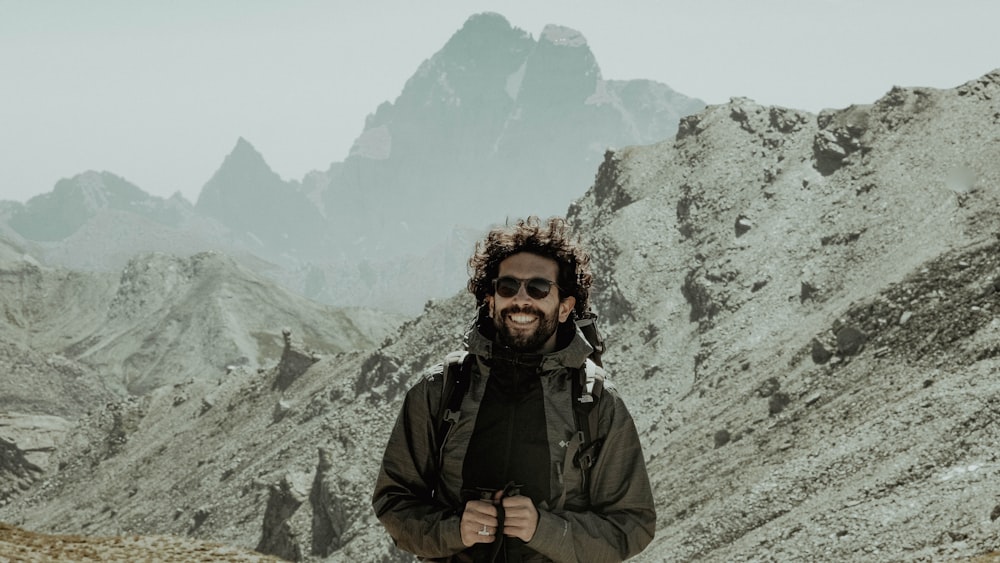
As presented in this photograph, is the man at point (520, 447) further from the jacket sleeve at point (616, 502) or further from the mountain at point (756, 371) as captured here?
the mountain at point (756, 371)

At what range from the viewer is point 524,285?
710cm

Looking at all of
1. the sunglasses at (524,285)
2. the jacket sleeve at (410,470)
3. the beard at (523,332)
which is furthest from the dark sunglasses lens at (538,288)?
the jacket sleeve at (410,470)

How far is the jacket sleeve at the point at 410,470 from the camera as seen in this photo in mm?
6928

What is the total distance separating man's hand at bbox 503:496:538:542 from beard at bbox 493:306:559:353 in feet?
3.64

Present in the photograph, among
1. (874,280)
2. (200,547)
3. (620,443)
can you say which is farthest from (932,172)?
(620,443)

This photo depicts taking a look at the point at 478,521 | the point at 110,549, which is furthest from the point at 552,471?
the point at 110,549

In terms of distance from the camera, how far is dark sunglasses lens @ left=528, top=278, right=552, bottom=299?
23.2 ft

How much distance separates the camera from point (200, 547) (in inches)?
1083

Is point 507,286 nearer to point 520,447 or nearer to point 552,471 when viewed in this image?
point 520,447

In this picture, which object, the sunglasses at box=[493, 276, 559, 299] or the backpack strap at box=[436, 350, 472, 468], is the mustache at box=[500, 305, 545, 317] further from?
the backpack strap at box=[436, 350, 472, 468]

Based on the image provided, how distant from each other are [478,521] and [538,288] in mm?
1716

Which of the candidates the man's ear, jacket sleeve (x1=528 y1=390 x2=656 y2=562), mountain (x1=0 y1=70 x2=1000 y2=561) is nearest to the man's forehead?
the man's ear

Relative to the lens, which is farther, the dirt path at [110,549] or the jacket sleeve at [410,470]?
the dirt path at [110,549]

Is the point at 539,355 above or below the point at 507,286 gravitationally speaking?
below
